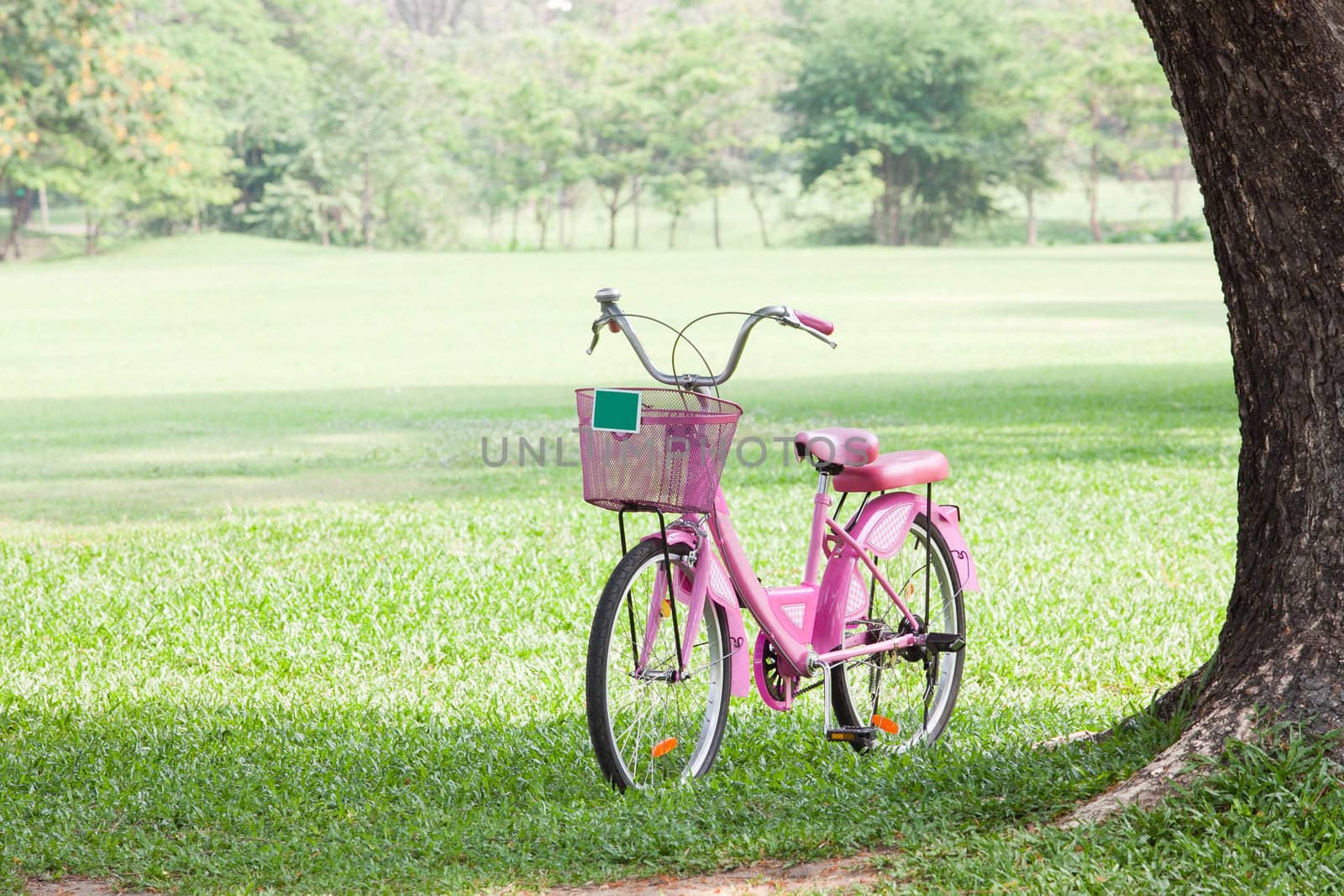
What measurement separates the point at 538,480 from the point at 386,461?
1860 mm

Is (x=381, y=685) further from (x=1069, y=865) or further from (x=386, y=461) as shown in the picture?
(x=386, y=461)

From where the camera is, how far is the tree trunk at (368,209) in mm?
62125

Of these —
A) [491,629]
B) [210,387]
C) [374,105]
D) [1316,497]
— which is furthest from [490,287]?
[1316,497]

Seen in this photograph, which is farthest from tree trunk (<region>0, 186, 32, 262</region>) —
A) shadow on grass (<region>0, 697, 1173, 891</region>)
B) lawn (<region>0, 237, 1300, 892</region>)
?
shadow on grass (<region>0, 697, 1173, 891</region>)

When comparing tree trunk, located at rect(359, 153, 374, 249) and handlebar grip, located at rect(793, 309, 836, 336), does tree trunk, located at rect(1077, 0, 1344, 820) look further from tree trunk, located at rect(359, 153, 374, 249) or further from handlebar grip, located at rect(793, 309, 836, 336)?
tree trunk, located at rect(359, 153, 374, 249)

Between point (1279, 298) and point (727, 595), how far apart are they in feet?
5.55

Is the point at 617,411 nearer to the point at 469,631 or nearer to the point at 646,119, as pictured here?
the point at 469,631

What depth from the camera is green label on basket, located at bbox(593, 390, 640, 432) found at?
3.98m

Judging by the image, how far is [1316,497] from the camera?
13.0 feet

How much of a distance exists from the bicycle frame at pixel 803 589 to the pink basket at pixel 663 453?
23cm

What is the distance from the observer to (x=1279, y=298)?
13.0 ft

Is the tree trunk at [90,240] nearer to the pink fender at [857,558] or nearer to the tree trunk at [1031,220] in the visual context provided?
the tree trunk at [1031,220]

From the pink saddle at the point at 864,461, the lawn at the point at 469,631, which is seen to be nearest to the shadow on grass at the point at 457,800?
the lawn at the point at 469,631

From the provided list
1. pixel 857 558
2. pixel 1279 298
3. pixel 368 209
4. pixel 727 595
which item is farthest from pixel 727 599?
pixel 368 209
